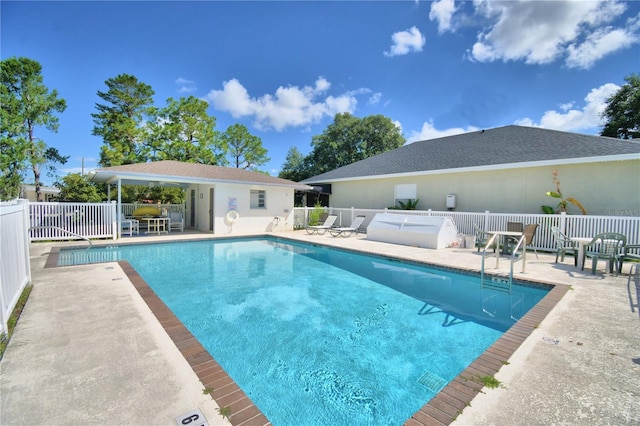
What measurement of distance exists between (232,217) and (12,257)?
10.8m

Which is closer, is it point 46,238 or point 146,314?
point 146,314

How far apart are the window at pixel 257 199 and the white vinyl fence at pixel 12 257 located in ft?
36.2

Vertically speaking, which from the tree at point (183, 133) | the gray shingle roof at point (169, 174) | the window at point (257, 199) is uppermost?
the tree at point (183, 133)

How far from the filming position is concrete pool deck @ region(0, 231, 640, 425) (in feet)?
7.25

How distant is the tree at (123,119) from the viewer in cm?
2461

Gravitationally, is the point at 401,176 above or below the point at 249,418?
above

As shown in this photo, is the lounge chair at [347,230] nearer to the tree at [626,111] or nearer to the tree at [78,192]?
the tree at [78,192]

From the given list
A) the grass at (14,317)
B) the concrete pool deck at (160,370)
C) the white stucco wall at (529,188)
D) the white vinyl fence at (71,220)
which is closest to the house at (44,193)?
the white vinyl fence at (71,220)

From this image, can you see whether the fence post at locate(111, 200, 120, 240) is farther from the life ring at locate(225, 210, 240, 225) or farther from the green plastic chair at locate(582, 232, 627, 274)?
the green plastic chair at locate(582, 232, 627, 274)

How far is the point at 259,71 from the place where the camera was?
976 inches

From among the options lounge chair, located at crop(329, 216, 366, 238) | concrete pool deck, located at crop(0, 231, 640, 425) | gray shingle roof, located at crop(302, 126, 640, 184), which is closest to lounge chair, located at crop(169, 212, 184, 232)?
lounge chair, located at crop(329, 216, 366, 238)

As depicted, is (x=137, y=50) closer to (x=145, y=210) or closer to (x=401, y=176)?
(x=145, y=210)

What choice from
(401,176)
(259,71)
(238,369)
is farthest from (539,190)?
(259,71)

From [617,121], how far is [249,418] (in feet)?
115
